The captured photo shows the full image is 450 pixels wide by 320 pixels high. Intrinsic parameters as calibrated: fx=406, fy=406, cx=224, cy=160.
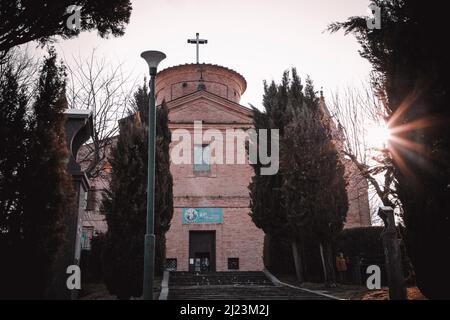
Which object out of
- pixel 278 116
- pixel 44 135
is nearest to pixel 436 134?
pixel 44 135

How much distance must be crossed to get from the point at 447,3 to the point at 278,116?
10.5 m

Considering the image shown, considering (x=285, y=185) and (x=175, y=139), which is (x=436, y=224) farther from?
(x=175, y=139)

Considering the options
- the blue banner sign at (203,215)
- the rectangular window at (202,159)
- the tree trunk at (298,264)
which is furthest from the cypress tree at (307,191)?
the rectangular window at (202,159)

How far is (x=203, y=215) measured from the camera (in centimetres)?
2150

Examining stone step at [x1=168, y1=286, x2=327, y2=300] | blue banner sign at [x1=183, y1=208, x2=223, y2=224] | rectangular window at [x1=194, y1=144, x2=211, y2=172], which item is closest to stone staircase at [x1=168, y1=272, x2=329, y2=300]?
stone step at [x1=168, y1=286, x2=327, y2=300]

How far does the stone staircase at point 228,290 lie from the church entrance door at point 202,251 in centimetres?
434

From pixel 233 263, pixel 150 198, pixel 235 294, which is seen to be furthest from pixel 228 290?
pixel 233 263

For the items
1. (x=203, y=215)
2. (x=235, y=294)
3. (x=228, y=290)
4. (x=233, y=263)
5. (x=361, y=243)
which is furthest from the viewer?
(x=203, y=215)

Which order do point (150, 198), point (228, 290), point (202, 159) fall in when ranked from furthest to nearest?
point (202, 159) → point (228, 290) → point (150, 198)

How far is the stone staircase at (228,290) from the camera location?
10539 mm

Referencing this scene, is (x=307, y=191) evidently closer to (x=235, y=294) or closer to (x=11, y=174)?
(x=235, y=294)

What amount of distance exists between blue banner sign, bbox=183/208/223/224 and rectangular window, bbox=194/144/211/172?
222cm

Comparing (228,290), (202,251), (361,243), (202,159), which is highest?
(202,159)

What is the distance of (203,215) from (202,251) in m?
1.86
